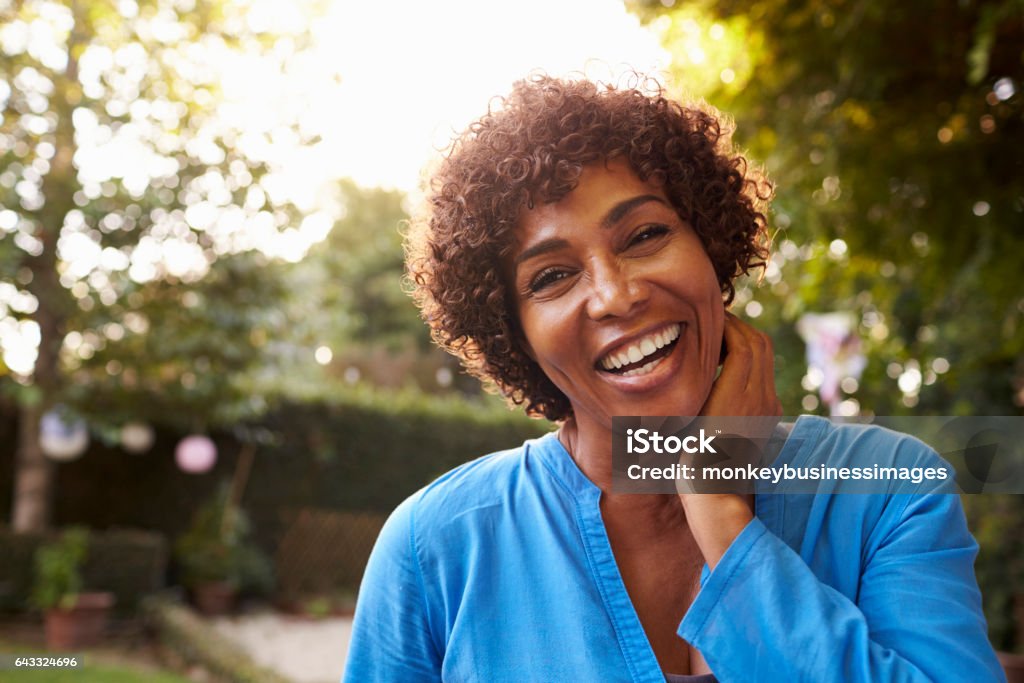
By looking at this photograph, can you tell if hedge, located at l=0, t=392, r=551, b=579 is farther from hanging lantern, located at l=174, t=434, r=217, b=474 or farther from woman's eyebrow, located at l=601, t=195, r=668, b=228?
woman's eyebrow, located at l=601, t=195, r=668, b=228

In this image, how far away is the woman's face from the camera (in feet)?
4.95

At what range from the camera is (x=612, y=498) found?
1.67 meters

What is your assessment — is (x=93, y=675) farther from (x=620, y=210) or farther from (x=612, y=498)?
(x=620, y=210)

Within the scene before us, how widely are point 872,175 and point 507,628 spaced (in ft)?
9.81

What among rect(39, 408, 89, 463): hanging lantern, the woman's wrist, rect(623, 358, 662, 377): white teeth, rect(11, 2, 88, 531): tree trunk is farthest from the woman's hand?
rect(39, 408, 89, 463): hanging lantern

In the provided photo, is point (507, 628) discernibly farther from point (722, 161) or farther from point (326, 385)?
point (326, 385)

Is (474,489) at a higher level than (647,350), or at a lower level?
lower

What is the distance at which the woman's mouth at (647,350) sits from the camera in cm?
151

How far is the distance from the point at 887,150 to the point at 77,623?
30.9 ft

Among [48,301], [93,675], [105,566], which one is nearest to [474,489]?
[93,675]

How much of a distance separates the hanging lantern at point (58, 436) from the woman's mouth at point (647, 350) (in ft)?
32.1

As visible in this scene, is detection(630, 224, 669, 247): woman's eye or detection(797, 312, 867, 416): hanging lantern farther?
detection(797, 312, 867, 416): hanging lantern

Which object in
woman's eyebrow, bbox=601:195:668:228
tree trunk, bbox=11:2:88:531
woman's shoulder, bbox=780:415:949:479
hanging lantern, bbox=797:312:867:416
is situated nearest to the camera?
woman's shoulder, bbox=780:415:949:479

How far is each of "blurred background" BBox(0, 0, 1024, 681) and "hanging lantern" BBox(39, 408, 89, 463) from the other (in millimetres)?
43
